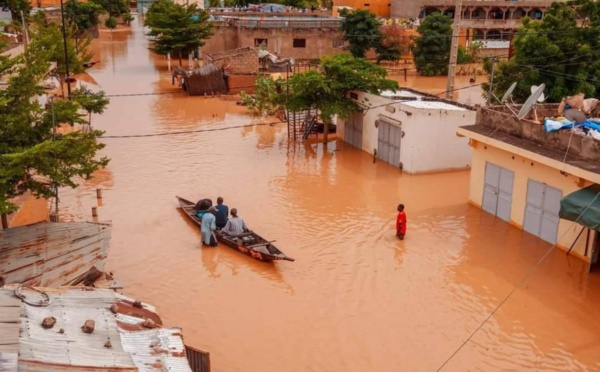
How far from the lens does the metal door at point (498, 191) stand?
1770 centimetres

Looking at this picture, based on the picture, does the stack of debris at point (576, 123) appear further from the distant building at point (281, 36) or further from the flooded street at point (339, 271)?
the distant building at point (281, 36)

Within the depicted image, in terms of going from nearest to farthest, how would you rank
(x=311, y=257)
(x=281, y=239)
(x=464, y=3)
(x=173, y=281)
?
(x=173, y=281) → (x=311, y=257) → (x=281, y=239) → (x=464, y=3)

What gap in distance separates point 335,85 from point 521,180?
32.6ft

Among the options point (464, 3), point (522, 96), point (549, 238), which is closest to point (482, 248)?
point (549, 238)

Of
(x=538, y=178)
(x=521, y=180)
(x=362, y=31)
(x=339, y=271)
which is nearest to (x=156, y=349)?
(x=339, y=271)

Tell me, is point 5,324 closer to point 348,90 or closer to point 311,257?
point 311,257

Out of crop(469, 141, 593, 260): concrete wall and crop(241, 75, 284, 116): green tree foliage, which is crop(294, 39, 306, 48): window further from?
crop(469, 141, 593, 260): concrete wall

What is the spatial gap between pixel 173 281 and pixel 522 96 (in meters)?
20.1

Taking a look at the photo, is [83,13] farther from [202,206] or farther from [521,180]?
[521,180]

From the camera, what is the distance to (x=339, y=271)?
15055mm

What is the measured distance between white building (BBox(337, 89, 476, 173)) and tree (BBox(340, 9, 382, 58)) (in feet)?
87.1

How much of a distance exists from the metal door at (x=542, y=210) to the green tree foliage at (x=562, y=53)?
12221 mm

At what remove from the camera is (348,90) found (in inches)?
1021

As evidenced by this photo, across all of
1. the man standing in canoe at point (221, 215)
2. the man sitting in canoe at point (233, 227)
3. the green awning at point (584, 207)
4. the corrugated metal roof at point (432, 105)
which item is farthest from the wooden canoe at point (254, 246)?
the corrugated metal roof at point (432, 105)
